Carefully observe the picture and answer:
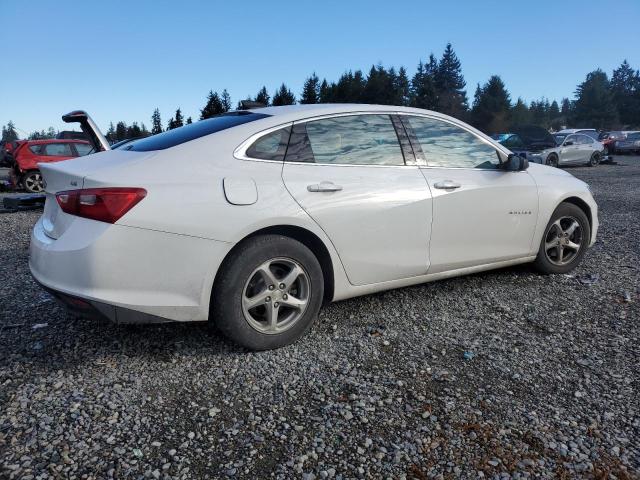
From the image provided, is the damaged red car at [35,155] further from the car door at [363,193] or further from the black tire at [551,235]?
the black tire at [551,235]

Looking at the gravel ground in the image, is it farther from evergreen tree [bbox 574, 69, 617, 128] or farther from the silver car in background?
evergreen tree [bbox 574, 69, 617, 128]

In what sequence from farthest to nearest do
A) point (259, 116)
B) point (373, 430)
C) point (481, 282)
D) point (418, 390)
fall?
1. point (481, 282)
2. point (259, 116)
3. point (418, 390)
4. point (373, 430)

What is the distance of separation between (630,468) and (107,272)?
8.46ft

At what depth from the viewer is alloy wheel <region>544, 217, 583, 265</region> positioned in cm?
454

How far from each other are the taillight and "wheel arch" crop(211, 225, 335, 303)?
1.99 ft

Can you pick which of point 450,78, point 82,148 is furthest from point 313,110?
point 450,78

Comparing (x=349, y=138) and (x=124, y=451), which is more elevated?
(x=349, y=138)

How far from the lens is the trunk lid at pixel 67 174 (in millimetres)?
2695

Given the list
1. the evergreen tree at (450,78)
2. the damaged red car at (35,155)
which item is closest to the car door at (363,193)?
the damaged red car at (35,155)

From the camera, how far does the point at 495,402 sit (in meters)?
2.46

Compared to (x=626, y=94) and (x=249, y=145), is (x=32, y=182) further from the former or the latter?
(x=626, y=94)

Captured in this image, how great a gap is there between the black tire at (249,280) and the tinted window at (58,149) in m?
13.1

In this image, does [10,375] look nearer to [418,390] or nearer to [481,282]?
[418,390]

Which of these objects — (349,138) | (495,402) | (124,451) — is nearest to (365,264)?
(349,138)
